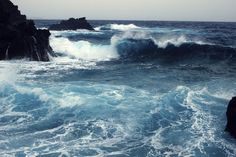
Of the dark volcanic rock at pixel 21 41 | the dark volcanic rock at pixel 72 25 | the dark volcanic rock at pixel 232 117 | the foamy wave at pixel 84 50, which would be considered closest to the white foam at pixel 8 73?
the dark volcanic rock at pixel 21 41

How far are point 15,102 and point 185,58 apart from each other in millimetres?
16140

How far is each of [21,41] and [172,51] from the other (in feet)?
40.3

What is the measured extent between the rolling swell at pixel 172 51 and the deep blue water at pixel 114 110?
4.47 m

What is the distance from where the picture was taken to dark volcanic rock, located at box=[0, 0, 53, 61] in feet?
72.5

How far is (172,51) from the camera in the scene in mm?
28297

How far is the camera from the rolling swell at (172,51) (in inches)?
1008

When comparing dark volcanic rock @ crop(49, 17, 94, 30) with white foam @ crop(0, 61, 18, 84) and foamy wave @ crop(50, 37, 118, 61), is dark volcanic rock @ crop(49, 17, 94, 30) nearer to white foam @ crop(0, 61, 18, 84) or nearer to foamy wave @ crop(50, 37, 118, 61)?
foamy wave @ crop(50, 37, 118, 61)

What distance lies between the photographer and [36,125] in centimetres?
1005

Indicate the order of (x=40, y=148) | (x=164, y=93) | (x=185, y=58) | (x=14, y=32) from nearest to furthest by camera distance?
(x=40, y=148) → (x=164, y=93) → (x=14, y=32) → (x=185, y=58)

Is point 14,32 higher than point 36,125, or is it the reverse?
point 14,32

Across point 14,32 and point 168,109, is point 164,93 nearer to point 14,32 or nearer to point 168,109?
point 168,109

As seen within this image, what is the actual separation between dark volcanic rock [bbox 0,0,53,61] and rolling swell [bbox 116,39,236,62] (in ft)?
21.6

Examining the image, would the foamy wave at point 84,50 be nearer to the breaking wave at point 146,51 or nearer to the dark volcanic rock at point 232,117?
the breaking wave at point 146,51

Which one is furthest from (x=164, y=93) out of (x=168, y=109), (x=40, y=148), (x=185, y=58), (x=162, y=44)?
(x=162, y=44)
